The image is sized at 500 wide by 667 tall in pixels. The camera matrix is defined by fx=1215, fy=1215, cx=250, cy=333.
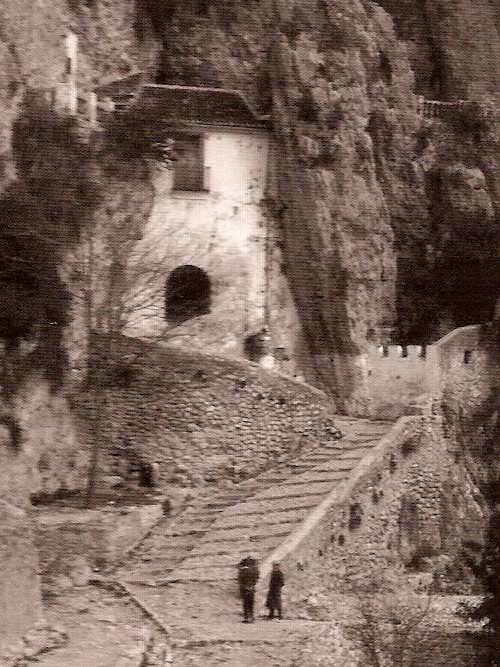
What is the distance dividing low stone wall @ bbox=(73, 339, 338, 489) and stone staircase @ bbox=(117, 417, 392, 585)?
252 mm

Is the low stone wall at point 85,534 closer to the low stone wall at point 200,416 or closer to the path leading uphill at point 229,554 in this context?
the path leading uphill at point 229,554

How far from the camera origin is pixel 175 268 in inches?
540

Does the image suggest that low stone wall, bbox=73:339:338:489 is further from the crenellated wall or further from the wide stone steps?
the crenellated wall

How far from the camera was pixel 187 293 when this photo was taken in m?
13.9

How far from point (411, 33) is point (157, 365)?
510 cm

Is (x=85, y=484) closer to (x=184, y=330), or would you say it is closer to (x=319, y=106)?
(x=184, y=330)

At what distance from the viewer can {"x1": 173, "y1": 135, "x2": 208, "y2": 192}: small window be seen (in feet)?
46.8

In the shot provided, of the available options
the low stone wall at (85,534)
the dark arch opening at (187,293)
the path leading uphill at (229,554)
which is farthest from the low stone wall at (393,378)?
the low stone wall at (85,534)

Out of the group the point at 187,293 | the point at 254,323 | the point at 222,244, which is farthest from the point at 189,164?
the point at 254,323

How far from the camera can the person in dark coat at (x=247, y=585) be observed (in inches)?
424

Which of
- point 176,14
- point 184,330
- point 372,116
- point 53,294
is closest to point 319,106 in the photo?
point 372,116

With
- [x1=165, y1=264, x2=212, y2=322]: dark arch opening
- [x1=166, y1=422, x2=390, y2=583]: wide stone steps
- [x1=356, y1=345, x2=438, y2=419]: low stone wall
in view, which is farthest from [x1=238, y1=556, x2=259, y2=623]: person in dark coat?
[x1=356, y1=345, x2=438, y2=419]: low stone wall

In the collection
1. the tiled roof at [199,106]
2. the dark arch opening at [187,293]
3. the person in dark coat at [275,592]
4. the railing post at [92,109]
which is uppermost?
the tiled roof at [199,106]

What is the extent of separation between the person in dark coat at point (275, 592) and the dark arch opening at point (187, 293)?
3.60 metres
